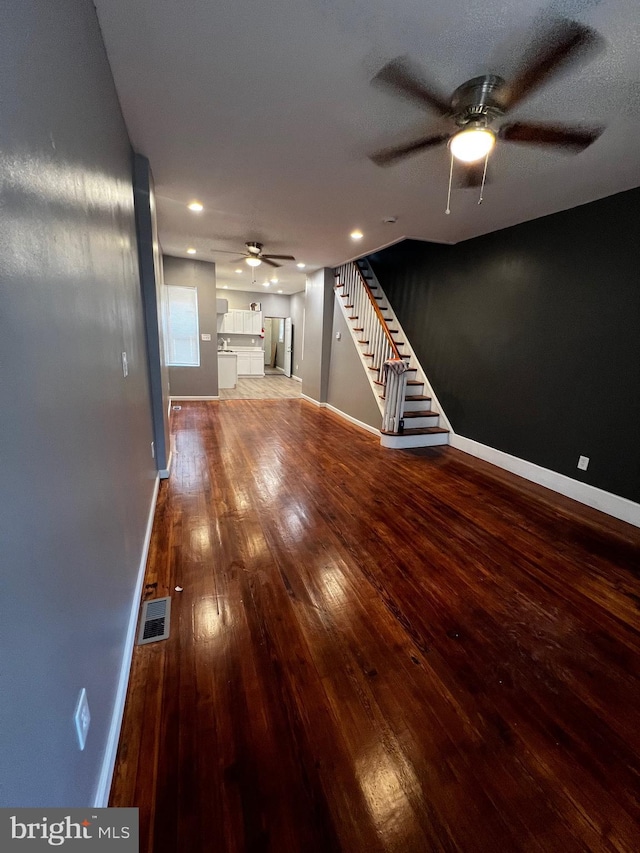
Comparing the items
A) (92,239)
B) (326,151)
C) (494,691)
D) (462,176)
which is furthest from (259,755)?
(462,176)

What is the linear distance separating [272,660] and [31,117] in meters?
1.90

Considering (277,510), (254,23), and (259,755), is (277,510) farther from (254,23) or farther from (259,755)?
(254,23)

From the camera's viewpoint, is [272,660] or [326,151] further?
[326,151]

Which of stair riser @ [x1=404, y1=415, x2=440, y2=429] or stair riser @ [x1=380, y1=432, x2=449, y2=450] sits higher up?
stair riser @ [x1=404, y1=415, x2=440, y2=429]

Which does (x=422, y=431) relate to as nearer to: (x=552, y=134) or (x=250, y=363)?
(x=552, y=134)

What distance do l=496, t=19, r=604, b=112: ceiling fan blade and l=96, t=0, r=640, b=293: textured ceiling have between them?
0.06 metres

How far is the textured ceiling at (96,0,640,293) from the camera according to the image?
4.64 feet

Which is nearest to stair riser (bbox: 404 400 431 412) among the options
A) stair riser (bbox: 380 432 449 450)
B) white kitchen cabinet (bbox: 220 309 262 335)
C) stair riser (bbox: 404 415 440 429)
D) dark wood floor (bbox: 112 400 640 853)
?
stair riser (bbox: 404 415 440 429)

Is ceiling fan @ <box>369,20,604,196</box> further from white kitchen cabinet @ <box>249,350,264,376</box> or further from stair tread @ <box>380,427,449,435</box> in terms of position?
white kitchen cabinet @ <box>249,350,264,376</box>

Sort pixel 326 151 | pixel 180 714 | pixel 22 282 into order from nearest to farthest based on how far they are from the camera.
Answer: pixel 22 282
pixel 180 714
pixel 326 151

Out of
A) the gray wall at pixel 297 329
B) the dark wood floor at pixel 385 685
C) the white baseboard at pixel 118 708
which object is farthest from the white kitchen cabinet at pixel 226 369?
the white baseboard at pixel 118 708

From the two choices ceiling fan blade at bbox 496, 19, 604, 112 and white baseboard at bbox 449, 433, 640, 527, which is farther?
white baseboard at bbox 449, 433, 640, 527

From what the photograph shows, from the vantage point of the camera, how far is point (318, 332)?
6680 mm

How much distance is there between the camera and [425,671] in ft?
4.91
